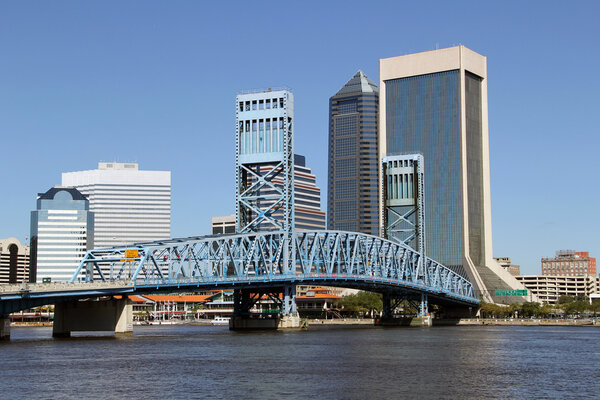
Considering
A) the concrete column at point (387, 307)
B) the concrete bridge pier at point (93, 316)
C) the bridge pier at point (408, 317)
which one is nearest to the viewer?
the concrete bridge pier at point (93, 316)

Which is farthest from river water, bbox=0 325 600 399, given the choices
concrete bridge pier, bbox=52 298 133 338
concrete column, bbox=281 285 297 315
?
concrete column, bbox=281 285 297 315

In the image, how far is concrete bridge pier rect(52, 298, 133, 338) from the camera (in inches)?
5034

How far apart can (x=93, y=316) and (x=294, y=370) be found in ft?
191

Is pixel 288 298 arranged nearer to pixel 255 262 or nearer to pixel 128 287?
pixel 255 262

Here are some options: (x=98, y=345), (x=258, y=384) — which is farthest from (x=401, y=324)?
(x=258, y=384)

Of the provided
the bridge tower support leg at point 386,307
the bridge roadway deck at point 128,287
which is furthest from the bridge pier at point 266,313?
the bridge tower support leg at point 386,307

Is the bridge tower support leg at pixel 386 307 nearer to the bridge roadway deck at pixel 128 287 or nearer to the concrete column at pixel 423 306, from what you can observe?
the concrete column at pixel 423 306

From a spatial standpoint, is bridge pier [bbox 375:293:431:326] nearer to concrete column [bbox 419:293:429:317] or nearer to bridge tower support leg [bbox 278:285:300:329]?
concrete column [bbox 419:293:429:317]

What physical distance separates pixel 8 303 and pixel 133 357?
3182 centimetres

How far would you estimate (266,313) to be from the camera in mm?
160875

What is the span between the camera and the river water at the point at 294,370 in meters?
64.1

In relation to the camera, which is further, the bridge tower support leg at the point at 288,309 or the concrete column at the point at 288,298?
the bridge tower support leg at the point at 288,309

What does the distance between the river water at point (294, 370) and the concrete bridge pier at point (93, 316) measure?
36.7 ft

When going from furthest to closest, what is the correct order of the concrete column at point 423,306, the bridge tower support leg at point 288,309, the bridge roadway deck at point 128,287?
1. the concrete column at point 423,306
2. the bridge tower support leg at point 288,309
3. the bridge roadway deck at point 128,287
